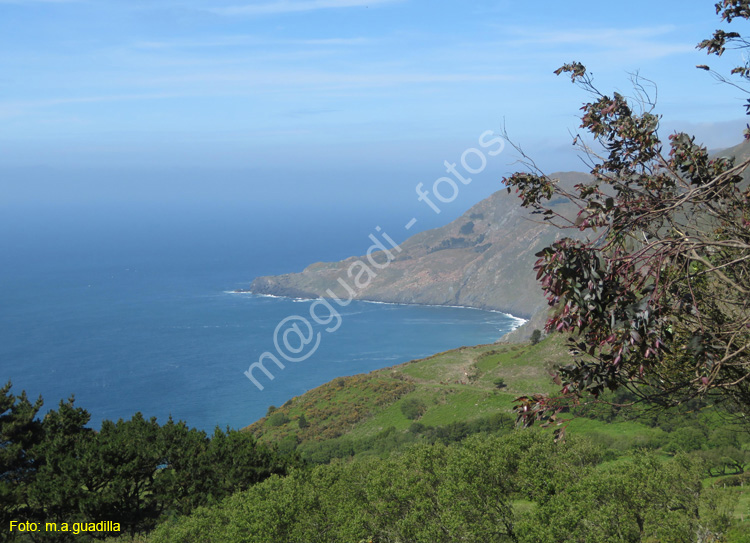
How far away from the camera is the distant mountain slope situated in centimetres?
14362

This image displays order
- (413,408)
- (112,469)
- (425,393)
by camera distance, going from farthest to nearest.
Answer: (425,393) < (413,408) < (112,469)

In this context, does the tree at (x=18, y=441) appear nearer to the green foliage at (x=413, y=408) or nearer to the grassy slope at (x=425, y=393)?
the grassy slope at (x=425, y=393)

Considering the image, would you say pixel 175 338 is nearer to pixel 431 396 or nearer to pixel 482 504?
pixel 431 396

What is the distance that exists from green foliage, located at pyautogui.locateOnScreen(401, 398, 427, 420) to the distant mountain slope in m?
86.0

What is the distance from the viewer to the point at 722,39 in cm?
572

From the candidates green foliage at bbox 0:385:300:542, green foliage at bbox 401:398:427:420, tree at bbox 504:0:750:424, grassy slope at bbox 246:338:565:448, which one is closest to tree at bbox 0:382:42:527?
green foliage at bbox 0:385:300:542

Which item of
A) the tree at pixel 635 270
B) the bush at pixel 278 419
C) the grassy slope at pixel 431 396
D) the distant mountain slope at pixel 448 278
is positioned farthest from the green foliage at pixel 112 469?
the distant mountain slope at pixel 448 278

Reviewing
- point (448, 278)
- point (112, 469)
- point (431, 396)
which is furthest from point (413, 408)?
point (448, 278)

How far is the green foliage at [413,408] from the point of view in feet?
149

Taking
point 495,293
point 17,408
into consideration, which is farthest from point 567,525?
point 495,293

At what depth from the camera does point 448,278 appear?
157m

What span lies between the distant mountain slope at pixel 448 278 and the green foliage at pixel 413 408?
3385 inches

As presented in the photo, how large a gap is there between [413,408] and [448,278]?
4418 inches

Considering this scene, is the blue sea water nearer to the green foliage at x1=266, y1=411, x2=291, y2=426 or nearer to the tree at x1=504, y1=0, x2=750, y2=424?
the green foliage at x1=266, y1=411, x2=291, y2=426
